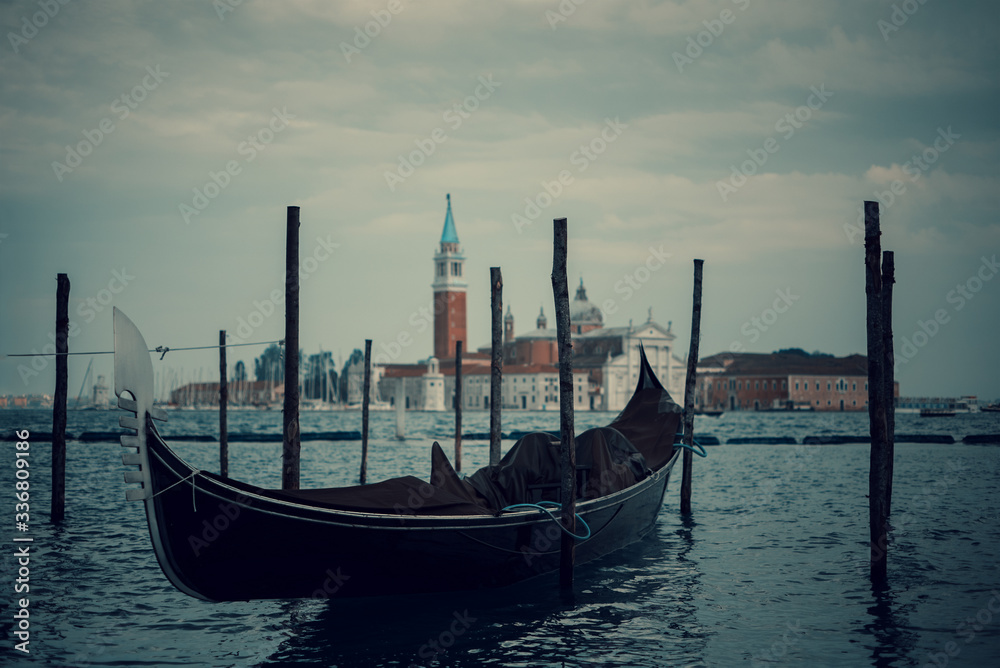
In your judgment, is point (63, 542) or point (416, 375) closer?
point (63, 542)

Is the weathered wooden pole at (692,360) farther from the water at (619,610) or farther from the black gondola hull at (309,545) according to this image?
the black gondola hull at (309,545)

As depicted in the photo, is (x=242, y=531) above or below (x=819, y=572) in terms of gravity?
above

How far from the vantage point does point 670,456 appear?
1335 centimetres

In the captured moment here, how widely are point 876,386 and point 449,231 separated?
107 metres

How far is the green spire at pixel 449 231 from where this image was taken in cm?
11450

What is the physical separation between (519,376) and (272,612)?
10301 cm

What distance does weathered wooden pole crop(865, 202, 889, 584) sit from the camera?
362 inches

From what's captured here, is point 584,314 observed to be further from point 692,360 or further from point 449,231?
point 692,360

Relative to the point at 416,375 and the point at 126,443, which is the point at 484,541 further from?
the point at 416,375

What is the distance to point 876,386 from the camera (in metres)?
9.45

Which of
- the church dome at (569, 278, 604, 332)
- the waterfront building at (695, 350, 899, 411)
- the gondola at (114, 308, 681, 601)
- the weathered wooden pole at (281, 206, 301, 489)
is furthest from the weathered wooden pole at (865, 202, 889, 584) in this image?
the church dome at (569, 278, 604, 332)

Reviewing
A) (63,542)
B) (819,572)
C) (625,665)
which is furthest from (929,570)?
(63,542)

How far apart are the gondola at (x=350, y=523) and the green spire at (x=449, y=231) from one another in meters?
105
